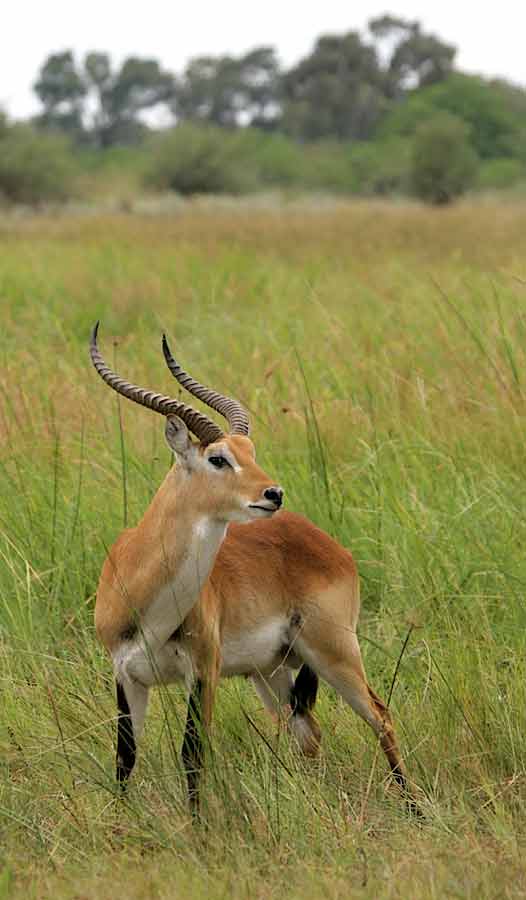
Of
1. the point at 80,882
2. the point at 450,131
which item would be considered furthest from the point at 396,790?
the point at 450,131

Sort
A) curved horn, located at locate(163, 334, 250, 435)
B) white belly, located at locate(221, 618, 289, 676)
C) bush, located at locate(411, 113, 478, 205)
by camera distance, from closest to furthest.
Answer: curved horn, located at locate(163, 334, 250, 435)
white belly, located at locate(221, 618, 289, 676)
bush, located at locate(411, 113, 478, 205)

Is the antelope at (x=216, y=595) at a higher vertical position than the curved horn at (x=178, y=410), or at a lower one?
lower

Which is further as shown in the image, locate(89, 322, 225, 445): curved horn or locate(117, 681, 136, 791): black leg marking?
locate(117, 681, 136, 791): black leg marking

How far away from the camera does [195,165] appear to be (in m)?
40.6

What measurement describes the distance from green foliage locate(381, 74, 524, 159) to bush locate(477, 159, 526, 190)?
4.14 meters

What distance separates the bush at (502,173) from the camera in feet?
164

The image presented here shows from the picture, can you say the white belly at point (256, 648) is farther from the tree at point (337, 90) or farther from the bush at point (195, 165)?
the tree at point (337, 90)

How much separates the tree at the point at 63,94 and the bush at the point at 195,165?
30.4m

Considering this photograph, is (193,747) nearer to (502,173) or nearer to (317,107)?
(502,173)

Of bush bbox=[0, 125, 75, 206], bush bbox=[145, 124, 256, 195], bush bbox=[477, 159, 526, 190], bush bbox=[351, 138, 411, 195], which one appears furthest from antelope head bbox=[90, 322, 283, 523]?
bush bbox=[477, 159, 526, 190]

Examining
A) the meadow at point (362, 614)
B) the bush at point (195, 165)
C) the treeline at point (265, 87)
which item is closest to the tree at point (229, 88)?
the treeline at point (265, 87)

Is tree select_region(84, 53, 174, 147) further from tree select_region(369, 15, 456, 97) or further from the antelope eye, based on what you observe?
the antelope eye

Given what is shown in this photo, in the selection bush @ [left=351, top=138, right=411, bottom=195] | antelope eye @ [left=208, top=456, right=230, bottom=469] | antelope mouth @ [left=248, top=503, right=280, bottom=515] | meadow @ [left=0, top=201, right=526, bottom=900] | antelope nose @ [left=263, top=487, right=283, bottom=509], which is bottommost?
bush @ [left=351, top=138, right=411, bottom=195]

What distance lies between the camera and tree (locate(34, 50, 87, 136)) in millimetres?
70375
